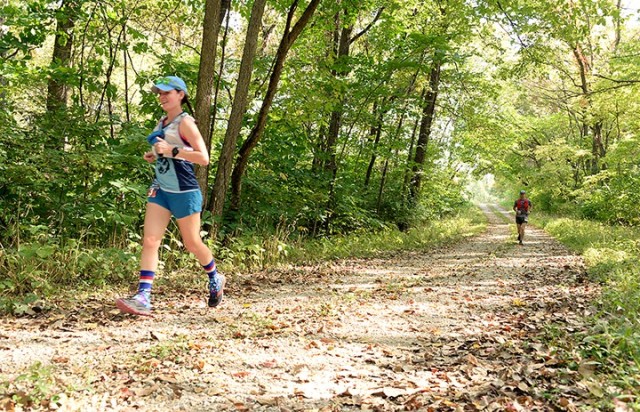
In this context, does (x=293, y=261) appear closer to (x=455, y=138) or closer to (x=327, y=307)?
(x=327, y=307)

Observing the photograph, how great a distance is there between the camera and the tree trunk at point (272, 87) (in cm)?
768

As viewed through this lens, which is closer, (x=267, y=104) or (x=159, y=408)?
(x=159, y=408)

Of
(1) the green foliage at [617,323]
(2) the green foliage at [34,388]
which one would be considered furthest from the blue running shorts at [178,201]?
(1) the green foliage at [617,323]

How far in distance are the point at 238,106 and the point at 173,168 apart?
3.57 m

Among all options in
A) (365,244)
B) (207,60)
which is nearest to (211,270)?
(207,60)

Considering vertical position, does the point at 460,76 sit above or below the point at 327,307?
above

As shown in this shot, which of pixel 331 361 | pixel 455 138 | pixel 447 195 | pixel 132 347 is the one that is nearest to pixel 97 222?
pixel 132 347

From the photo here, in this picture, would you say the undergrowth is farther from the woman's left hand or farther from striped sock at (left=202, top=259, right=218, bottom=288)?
the woman's left hand

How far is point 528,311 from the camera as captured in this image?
527 cm

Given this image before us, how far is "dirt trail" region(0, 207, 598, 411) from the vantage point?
9.29 feet

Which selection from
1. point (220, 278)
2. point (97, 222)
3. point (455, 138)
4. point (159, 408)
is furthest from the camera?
point (455, 138)

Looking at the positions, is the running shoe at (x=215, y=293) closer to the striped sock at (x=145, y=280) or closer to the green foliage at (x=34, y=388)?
the striped sock at (x=145, y=280)

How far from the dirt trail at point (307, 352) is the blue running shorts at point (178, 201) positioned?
1.06m

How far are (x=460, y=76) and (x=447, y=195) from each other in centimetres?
1166
